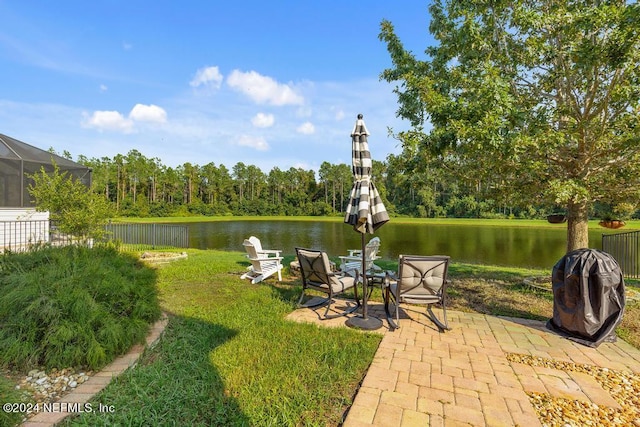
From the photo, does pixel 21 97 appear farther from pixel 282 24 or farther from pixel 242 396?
pixel 242 396

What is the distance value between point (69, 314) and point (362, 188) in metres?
3.23

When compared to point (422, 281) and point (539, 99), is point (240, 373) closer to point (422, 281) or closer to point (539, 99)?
point (422, 281)

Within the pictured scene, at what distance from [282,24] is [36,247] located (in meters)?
8.67

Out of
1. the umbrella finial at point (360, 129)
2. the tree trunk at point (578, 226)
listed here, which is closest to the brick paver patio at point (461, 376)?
the umbrella finial at point (360, 129)

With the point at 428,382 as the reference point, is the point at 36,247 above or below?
above

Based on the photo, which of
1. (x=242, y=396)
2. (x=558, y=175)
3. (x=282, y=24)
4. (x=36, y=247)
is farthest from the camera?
(x=282, y=24)

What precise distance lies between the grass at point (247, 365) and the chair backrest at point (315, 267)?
0.55m

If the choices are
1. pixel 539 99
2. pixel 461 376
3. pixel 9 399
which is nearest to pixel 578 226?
pixel 539 99

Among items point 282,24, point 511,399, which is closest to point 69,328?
point 511,399

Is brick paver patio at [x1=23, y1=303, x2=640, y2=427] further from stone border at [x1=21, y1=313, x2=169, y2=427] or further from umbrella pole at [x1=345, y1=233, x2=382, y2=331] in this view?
umbrella pole at [x1=345, y1=233, x2=382, y2=331]

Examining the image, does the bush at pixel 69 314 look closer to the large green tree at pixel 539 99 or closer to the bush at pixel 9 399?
the bush at pixel 9 399

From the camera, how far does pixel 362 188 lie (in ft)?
11.6

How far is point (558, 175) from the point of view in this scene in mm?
5430

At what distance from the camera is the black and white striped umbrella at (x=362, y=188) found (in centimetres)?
355
